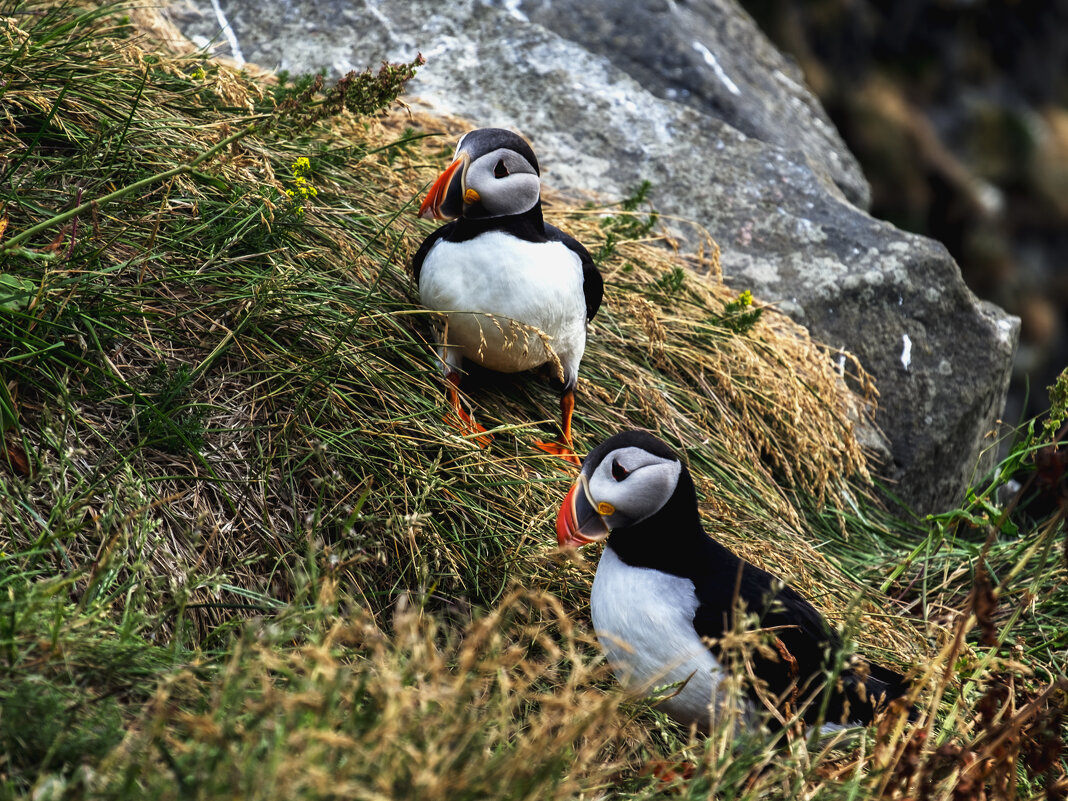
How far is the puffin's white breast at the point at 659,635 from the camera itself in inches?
92.4

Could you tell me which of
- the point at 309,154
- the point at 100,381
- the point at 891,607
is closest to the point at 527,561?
the point at 100,381

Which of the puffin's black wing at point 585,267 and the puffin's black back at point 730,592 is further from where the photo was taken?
the puffin's black wing at point 585,267

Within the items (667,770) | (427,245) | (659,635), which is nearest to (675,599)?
(659,635)

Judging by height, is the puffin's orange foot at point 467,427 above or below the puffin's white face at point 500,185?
below

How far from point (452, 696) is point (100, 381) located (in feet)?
5.68

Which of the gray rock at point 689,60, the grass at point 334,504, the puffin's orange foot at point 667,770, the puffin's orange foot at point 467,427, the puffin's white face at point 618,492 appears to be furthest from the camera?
the gray rock at point 689,60

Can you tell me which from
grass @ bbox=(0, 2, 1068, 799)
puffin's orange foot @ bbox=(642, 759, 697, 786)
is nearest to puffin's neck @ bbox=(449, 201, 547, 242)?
grass @ bbox=(0, 2, 1068, 799)

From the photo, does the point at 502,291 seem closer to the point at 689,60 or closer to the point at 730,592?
the point at 730,592

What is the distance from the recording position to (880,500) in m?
4.62

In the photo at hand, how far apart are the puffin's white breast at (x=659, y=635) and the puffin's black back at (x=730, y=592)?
3 centimetres

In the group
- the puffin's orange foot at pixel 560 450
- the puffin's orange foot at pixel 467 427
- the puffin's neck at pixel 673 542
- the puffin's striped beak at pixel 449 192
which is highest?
the puffin's striped beak at pixel 449 192

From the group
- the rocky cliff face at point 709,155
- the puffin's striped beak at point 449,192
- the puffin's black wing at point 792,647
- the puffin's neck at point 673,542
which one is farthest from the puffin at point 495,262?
the rocky cliff face at point 709,155

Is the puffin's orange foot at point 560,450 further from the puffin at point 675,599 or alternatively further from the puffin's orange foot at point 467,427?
the puffin at point 675,599

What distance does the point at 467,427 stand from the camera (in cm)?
329
